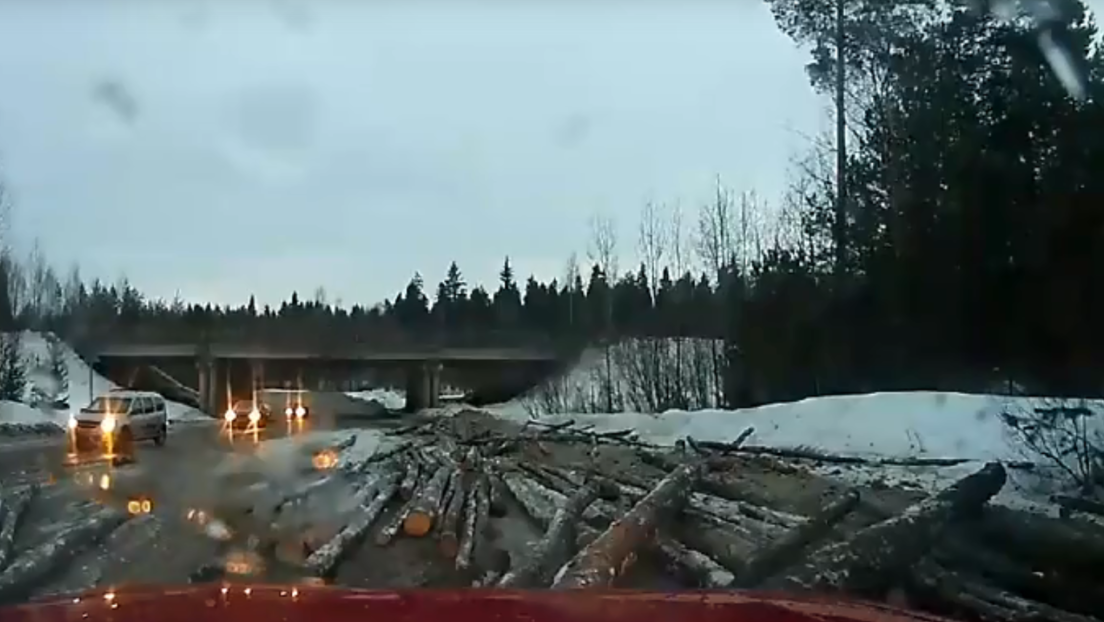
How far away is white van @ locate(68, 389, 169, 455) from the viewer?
25203 mm

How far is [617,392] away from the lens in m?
30.6

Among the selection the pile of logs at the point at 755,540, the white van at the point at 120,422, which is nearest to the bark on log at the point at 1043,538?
the pile of logs at the point at 755,540

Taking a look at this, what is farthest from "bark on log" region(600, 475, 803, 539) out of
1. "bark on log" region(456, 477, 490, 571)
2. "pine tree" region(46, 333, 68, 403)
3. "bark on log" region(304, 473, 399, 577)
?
"pine tree" region(46, 333, 68, 403)

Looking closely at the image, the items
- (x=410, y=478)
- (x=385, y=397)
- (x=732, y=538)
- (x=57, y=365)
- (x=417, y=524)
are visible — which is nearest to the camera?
(x=732, y=538)

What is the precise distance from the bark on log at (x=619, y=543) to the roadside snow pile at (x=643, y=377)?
52.8 ft

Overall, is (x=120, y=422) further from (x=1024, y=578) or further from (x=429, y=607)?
(x=429, y=607)

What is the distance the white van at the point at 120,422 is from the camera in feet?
82.7

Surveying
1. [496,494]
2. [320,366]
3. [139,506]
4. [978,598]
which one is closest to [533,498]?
[496,494]

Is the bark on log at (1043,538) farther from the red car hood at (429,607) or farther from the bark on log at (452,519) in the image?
the red car hood at (429,607)

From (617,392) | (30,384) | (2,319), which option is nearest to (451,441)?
(617,392)

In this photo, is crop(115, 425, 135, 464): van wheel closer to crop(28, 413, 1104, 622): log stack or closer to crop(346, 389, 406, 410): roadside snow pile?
crop(28, 413, 1104, 622): log stack

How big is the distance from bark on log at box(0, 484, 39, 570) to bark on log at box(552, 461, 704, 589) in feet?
15.4

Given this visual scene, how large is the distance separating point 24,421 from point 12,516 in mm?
21738

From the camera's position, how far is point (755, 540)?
9969 mm
